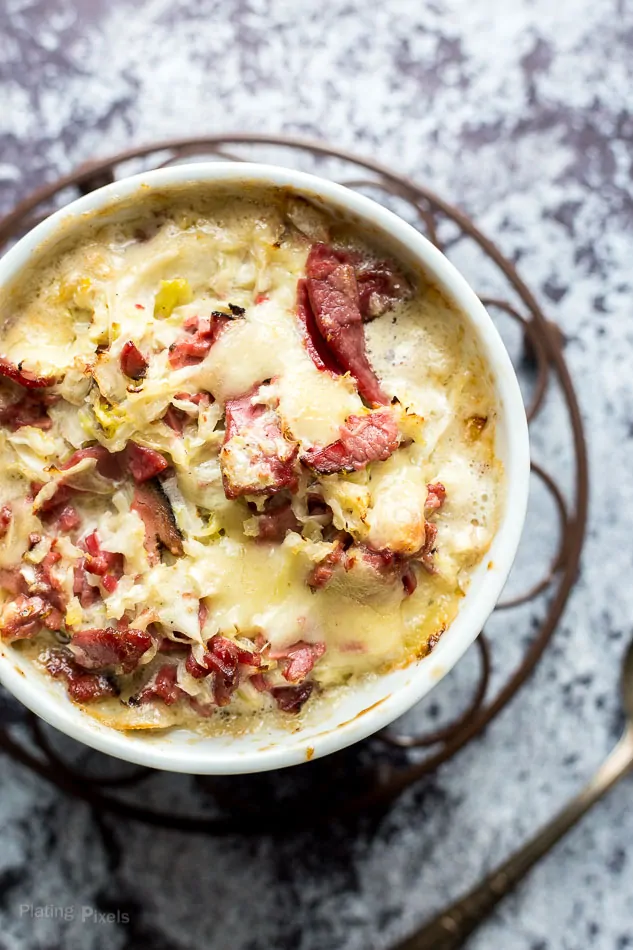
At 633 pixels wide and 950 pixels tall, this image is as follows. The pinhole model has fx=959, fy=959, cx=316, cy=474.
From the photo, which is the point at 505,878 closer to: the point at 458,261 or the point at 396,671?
the point at 396,671

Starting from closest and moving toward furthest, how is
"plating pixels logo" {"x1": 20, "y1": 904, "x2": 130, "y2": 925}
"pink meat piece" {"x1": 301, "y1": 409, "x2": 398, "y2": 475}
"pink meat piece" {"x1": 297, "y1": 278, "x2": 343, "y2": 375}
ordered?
"pink meat piece" {"x1": 301, "y1": 409, "x2": 398, "y2": 475} → "pink meat piece" {"x1": 297, "y1": 278, "x2": 343, "y2": 375} → "plating pixels logo" {"x1": 20, "y1": 904, "x2": 130, "y2": 925}

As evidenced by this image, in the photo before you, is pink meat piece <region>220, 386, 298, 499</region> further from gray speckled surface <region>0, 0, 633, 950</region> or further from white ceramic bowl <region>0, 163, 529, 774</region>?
gray speckled surface <region>0, 0, 633, 950</region>

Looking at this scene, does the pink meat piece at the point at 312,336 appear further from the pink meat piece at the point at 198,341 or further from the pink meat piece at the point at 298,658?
the pink meat piece at the point at 298,658

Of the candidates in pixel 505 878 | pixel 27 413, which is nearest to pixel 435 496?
pixel 27 413

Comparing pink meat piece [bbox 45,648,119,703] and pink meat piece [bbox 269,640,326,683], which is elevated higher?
pink meat piece [bbox 269,640,326,683]

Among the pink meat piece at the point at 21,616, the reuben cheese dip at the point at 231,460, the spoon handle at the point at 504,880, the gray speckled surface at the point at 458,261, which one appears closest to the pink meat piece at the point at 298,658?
the reuben cheese dip at the point at 231,460

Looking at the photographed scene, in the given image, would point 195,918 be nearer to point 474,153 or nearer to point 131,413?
→ point 131,413

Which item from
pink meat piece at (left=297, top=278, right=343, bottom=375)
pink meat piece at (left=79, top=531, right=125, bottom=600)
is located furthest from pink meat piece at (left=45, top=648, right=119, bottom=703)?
pink meat piece at (left=297, top=278, right=343, bottom=375)
